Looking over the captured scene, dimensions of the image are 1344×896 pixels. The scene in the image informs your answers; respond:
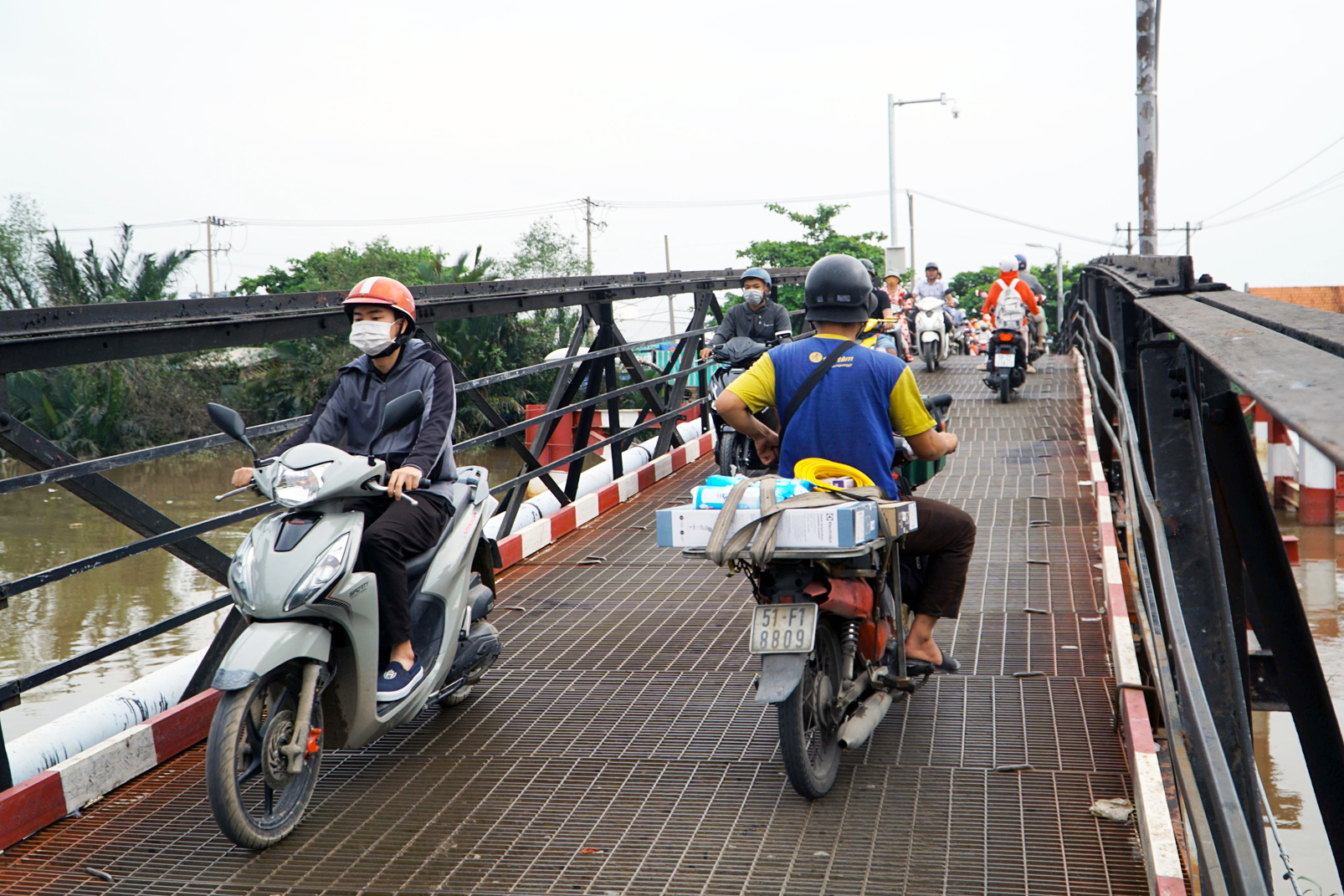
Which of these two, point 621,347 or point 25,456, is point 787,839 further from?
point 621,347

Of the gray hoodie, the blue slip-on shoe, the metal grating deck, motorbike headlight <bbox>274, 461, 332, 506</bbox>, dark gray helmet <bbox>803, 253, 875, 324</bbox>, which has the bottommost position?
the metal grating deck

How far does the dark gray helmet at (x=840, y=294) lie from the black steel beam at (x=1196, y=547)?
848 mm

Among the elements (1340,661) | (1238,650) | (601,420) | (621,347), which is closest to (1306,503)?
(1340,661)

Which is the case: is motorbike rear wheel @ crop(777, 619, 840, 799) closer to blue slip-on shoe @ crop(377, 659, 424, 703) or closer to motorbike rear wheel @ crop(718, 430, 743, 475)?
blue slip-on shoe @ crop(377, 659, 424, 703)

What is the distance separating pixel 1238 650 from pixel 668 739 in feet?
5.83

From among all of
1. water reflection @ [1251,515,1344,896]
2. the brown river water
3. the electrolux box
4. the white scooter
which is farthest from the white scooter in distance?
the white scooter

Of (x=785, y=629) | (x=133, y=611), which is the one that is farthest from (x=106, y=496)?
(x=133, y=611)

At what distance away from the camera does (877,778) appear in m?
3.62

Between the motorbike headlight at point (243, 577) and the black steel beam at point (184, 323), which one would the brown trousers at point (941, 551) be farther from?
the black steel beam at point (184, 323)

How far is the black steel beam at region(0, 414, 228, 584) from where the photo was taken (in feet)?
11.3

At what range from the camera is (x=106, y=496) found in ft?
12.3

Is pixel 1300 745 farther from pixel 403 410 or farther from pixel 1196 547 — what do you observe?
pixel 403 410

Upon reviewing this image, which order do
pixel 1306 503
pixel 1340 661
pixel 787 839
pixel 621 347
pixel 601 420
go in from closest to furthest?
pixel 787 839 < pixel 621 347 < pixel 1340 661 < pixel 1306 503 < pixel 601 420

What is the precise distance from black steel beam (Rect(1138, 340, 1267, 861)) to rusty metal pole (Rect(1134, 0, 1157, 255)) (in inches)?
366
